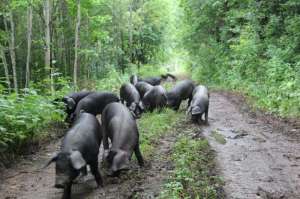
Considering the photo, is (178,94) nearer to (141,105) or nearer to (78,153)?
(141,105)

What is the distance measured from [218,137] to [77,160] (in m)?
4.61

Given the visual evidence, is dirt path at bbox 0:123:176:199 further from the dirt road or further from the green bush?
the green bush

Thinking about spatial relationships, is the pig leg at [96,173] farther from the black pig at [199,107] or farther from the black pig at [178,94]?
the black pig at [178,94]

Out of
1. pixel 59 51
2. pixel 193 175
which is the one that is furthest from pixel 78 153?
pixel 59 51

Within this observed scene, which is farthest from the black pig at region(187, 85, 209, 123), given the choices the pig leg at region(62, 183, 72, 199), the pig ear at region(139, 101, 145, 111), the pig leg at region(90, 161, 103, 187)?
the pig leg at region(62, 183, 72, 199)

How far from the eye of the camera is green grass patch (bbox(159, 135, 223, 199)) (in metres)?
5.52

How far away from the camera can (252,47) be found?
58.0 ft

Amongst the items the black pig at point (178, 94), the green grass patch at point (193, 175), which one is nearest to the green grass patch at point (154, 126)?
the black pig at point (178, 94)

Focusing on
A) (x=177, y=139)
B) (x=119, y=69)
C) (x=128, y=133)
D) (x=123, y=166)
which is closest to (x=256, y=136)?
(x=177, y=139)

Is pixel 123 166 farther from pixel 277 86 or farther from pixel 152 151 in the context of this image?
pixel 277 86

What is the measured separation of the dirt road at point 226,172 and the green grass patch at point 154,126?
0.22m

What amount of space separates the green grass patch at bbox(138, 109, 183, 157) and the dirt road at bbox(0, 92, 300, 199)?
0.22m

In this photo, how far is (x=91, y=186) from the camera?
20.7ft

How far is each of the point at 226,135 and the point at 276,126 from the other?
59.9 inches
